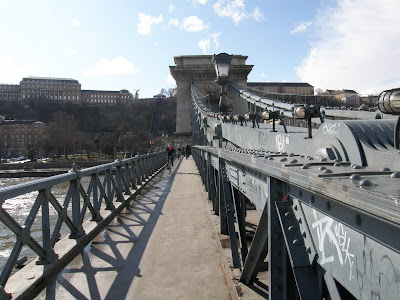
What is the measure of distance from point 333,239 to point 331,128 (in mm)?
1400

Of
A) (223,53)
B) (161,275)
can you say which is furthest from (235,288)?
(223,53)

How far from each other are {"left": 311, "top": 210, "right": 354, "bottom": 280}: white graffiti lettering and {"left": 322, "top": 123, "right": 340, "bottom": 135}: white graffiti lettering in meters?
1.17

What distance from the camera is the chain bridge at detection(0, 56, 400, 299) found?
4.02 feet

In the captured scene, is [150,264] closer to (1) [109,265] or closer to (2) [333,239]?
(1) [109,265]

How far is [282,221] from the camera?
1.86 metres

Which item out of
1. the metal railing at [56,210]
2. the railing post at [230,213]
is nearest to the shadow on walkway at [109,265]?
the metal railing at [56,210]

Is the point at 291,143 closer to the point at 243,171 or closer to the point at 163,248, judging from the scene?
the point at 243,171

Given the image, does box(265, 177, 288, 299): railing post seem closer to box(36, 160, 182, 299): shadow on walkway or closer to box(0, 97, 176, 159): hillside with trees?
box(36, 160, 182, 299): shadow on walkway

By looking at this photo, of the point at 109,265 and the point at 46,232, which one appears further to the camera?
the point at 109,265

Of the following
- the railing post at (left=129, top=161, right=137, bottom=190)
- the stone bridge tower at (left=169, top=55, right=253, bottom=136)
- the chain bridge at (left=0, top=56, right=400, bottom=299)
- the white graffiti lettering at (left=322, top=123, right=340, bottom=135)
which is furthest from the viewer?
the stone bridge tower at (left=169, top=55, right=253, bottom=136)

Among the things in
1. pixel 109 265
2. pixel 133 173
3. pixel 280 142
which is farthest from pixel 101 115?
pixel 280 142

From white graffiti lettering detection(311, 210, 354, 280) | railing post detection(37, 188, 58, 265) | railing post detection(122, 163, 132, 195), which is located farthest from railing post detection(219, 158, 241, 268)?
railing post detection(122, 163, 132, 195)

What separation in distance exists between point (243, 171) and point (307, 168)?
1.37 metres

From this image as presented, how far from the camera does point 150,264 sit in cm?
385
